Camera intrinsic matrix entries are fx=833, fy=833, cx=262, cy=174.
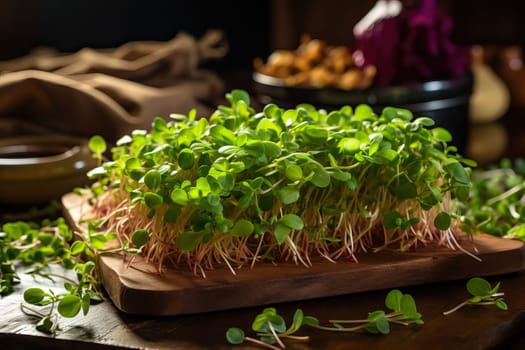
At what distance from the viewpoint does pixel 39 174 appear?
1291 mm

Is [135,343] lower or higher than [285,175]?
lower

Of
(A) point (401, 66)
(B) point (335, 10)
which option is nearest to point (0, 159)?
(A) point (401, 66)

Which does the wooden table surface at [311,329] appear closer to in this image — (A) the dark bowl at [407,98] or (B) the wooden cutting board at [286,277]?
(B) the wooden cutting board at [286,277]

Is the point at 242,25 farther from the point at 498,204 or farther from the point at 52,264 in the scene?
the point at 52,264

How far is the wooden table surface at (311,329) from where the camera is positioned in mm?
814

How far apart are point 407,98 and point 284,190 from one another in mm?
654

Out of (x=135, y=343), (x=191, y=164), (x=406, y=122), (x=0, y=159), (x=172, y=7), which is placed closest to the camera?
(x=135, y=343)

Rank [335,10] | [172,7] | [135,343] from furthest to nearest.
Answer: [335,10]
[172,7]
[135,343]

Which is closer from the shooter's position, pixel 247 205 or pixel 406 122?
pixel 247 205

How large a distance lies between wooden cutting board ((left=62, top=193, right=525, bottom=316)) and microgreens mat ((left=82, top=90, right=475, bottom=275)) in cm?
2

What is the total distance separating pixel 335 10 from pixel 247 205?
2064 millimetres

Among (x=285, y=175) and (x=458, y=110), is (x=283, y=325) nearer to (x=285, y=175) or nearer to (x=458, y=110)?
(x=285, y=175)

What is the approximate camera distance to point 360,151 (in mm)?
948

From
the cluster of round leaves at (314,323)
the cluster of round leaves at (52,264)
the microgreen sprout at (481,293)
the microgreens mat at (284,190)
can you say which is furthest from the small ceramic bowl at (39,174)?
the microgreen sprout at (481,293)
